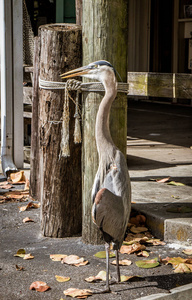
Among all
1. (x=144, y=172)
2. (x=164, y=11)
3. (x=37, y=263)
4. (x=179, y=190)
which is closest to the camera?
(x=37, y=263)

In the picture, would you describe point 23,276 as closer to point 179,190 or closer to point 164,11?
point 179,190

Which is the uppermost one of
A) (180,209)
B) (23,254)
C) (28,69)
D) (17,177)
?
(28,69)

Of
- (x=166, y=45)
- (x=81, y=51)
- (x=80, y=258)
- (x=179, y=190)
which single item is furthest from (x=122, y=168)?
(x=166, y=45)

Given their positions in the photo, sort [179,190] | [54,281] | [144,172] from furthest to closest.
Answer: [144,172] < [179,190] < [54,281]

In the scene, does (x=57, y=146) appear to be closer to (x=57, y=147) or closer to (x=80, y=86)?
(x=57, y=147)

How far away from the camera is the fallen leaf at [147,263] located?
15.2 ft

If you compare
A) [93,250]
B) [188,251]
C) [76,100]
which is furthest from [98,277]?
[76,100]

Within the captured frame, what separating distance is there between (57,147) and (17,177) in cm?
243

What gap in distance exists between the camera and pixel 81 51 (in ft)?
16.9

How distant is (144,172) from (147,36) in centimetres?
1034

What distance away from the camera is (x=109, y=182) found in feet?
14.2

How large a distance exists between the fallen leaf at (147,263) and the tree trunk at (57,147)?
95 cm

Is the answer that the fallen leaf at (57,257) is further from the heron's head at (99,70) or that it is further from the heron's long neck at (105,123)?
the heron's head at (99,70)

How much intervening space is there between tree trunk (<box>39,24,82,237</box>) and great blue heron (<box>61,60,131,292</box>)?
2.46 ft
